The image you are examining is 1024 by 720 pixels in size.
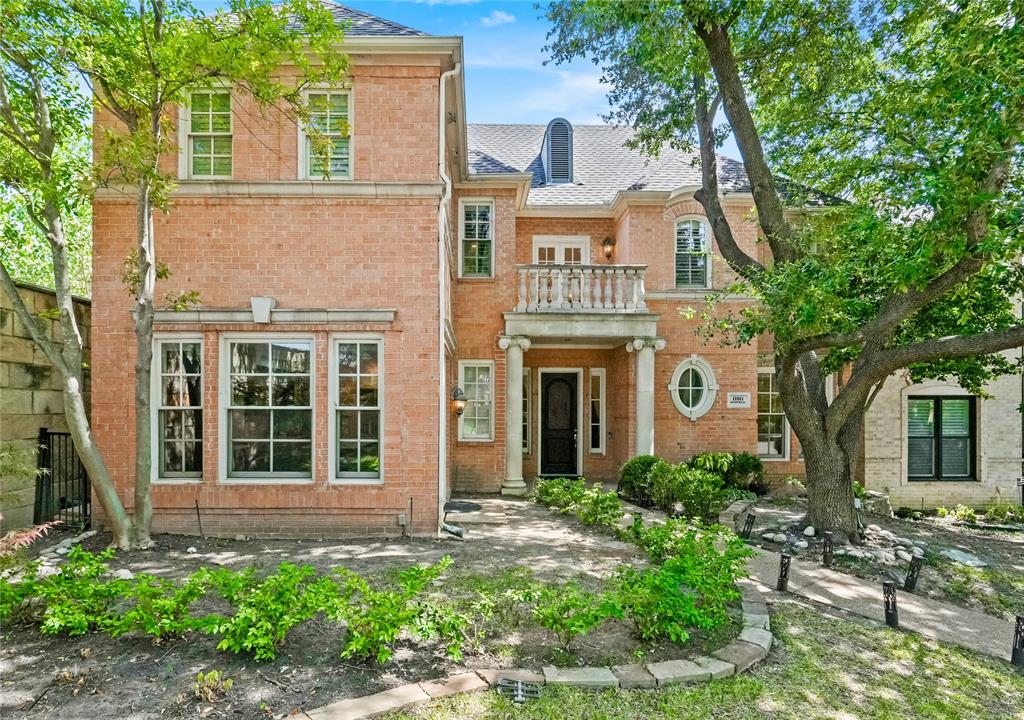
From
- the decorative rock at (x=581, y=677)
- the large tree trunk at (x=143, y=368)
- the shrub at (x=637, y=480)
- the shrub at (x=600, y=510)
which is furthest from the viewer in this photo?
the shrub at (x=637, y=480)

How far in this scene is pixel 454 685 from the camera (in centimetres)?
354

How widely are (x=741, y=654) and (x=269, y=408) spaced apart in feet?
20.4

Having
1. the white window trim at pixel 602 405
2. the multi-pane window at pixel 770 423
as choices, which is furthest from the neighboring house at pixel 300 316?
the multi-pane window at pixel 770 423

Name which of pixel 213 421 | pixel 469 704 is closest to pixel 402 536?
pixel 213 421

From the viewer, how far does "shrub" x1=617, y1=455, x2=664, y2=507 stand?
9891 mm

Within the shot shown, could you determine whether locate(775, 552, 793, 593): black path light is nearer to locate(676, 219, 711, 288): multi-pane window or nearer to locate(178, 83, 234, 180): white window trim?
locate(676, 219, 711, 288): multi-pane window

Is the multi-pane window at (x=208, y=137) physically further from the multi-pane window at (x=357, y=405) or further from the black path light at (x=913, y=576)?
the black path light at (x=913, y=576)

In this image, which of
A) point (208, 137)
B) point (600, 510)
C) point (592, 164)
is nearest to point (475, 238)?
point (592, 164)

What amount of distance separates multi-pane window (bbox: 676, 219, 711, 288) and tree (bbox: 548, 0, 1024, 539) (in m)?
2.01

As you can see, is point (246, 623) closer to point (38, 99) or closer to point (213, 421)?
point (213, 421)

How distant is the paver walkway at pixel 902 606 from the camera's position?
4766mm

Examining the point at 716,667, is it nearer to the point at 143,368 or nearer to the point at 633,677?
the point at 633,677

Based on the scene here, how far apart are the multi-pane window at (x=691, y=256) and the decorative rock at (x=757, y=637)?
28.5 feet

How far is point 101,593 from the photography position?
402 cm
